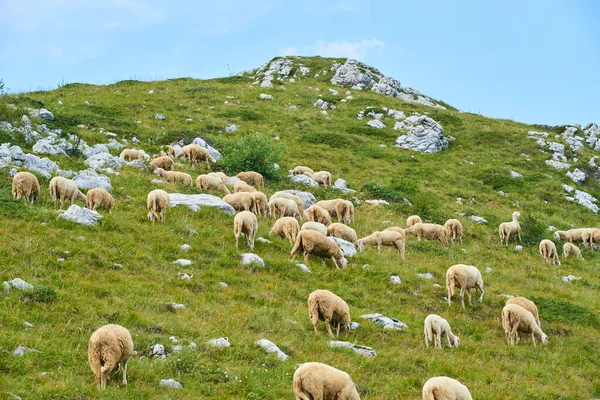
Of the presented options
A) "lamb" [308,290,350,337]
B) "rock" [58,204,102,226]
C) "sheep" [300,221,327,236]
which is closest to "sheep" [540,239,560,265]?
"sheep" [300,221,327,236]

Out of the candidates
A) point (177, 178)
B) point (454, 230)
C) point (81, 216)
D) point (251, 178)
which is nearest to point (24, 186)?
point (81, 216)

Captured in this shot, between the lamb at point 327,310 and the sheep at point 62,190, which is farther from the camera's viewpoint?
the sheep at point 62,190

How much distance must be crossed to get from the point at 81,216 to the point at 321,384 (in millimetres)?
11361

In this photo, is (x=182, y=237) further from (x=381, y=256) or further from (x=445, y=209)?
(x=445, y=209)

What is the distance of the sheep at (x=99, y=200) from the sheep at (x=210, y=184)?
617cm

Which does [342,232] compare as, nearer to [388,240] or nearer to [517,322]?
[388,240]

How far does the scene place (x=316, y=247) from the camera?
701 inches

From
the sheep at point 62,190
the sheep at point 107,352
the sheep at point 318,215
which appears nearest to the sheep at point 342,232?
the sheep at point 318,215

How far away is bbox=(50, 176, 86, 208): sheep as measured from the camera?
61.7 feet

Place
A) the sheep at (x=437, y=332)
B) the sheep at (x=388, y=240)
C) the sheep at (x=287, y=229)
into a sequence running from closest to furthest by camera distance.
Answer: the sheep at (x=437, y=332) → the sheep at (x=287, y=229) → the sheep at (x=388, y=240)

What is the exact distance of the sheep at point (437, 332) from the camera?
44.6 ft

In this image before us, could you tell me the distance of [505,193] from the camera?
37344 mm

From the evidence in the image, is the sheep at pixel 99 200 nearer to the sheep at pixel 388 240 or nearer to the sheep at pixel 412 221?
the sheep at pixel 388 240

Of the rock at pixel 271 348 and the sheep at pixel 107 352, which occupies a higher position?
the sheep at pixel 107 352
